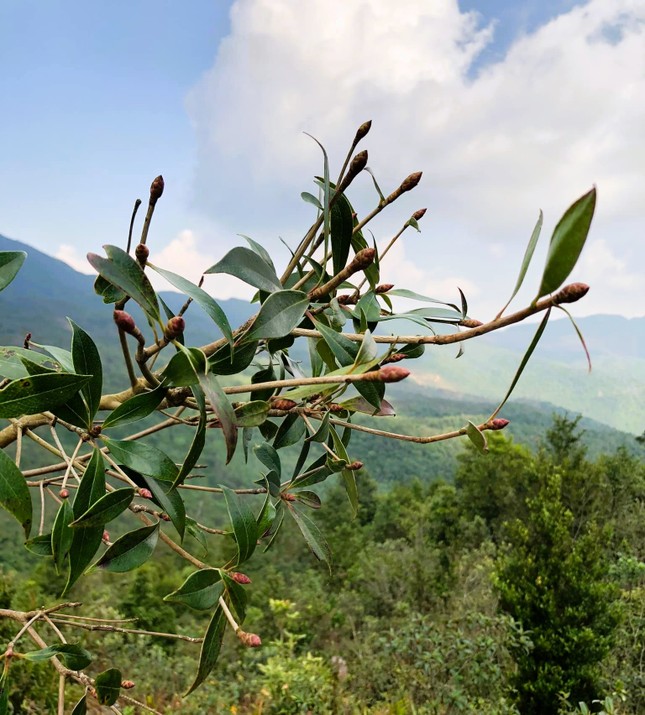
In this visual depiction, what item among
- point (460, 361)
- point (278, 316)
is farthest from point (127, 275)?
point (460, 361)

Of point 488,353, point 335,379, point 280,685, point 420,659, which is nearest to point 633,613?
point 420,659

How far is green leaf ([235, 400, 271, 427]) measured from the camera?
0.45 m

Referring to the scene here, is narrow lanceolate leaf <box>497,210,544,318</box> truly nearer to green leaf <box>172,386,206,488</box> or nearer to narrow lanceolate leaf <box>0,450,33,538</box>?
green leaf <box>172,386,206,488</box>

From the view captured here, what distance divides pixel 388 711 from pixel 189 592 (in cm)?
340

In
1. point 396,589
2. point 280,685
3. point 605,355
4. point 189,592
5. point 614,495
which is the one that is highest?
point 605,355

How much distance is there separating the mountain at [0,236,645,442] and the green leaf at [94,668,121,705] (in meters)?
63.4

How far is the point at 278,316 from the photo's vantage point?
0.43 metres

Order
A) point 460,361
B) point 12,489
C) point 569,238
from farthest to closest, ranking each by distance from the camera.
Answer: point 460,361 < point 12,489 < point 569,238

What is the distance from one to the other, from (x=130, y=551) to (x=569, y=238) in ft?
1.40

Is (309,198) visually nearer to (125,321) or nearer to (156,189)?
(156,189)

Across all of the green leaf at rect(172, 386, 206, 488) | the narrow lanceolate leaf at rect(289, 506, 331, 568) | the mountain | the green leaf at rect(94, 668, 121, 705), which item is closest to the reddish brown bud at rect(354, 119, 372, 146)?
the green leaf at rect(172, 386, 206, 488)

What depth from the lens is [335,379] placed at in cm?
35

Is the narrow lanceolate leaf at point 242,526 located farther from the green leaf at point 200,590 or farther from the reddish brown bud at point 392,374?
the reddish brown bud at point 392,374

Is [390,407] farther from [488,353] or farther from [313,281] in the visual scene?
[488,353]
